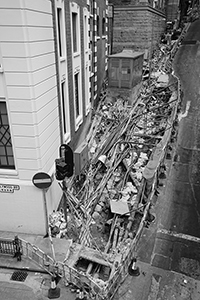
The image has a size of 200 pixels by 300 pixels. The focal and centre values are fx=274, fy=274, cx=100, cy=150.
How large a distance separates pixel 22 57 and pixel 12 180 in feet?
11.4

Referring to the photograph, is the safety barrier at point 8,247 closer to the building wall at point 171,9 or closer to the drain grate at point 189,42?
the drain grate at point 189,42

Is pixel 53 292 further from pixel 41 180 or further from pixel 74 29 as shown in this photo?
pixel 74 29

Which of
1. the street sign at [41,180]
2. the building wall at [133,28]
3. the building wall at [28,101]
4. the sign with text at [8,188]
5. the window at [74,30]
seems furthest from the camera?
the building wall at [133,28]

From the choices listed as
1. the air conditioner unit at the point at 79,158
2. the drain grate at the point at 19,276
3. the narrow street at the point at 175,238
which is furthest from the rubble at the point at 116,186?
the drain grate at the point at 19,276

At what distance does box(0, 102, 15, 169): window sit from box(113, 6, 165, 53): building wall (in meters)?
23.8

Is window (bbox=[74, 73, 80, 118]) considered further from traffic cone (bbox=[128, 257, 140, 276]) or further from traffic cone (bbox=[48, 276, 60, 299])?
traffic cone (bbox=[48, 276, 60, 299])

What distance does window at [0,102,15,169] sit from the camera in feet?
24.8

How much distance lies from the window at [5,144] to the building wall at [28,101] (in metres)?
0.23

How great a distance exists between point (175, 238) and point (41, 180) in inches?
188

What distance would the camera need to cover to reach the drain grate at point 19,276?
702 cm

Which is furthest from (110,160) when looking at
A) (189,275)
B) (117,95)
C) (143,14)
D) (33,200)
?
(143,14)

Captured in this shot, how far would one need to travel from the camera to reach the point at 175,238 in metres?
8.93

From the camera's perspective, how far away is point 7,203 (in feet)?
26.9

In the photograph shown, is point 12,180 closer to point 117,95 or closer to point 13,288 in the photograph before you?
point 13,288
